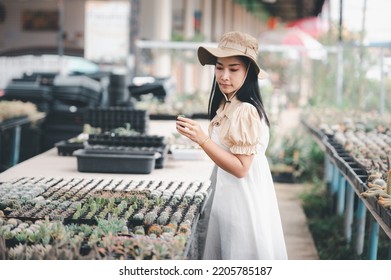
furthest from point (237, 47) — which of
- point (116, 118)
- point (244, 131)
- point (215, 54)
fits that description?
point (116, 118)

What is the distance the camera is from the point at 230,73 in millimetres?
2604

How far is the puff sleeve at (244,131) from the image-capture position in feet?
8.32

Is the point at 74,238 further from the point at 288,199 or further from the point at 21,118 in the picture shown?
the point at 288,199

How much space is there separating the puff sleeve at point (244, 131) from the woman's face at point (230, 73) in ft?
0.31

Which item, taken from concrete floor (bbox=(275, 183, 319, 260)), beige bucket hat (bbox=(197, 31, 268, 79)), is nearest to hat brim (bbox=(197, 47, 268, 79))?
beige bucket hat (bbox=(197, 31, 268, 79))

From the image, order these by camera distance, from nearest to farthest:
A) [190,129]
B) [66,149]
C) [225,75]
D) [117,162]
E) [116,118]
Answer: [190,129]
[225,75]
[117,162]
[66,149]
[116,118]

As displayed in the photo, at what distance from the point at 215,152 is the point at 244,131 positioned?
0.44 feet

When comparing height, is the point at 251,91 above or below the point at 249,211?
Result: above

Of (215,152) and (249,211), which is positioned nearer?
(215,152)

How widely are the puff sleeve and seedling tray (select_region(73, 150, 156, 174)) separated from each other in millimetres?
977

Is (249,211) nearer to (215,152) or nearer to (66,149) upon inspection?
(215,152)

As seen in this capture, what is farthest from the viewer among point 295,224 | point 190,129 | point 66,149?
point 295,224

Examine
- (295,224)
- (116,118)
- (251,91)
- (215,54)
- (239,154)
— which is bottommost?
(295,224)
